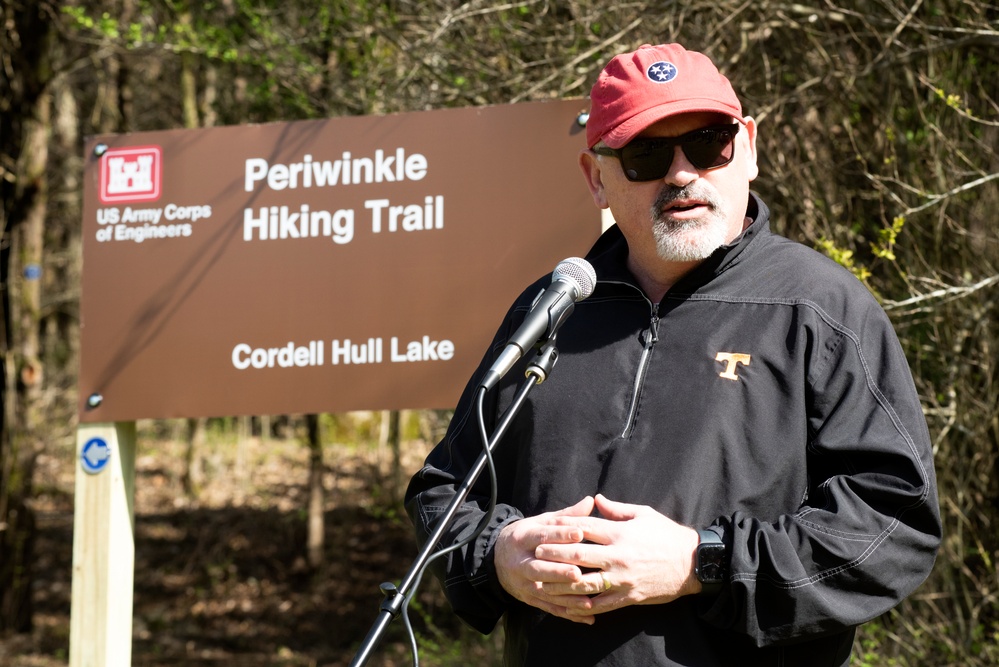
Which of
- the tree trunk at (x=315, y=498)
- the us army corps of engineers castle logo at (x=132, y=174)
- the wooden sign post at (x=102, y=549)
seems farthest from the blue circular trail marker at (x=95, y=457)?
the tree trunk at (x=315, y=498)

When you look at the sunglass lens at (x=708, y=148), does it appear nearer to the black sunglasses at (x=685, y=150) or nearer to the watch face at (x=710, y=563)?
the black sunglasses at (x=685, y=150)

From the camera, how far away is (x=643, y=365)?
2.33 m

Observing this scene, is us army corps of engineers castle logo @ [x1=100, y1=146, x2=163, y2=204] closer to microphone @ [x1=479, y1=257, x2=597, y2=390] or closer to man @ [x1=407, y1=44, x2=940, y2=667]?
man @ [x1=407, y1=44, x2=940, y2=667]

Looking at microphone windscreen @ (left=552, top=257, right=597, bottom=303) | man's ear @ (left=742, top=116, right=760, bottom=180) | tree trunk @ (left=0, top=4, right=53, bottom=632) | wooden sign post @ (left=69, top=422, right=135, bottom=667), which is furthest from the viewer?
tree trunk @ (left=0, top=4, right=53, bottom=632)

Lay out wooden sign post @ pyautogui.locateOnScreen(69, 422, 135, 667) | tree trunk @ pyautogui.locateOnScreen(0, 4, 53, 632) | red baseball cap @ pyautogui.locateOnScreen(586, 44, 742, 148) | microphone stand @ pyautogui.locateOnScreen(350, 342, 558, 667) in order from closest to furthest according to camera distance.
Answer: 1. microphone stand @ pyautogui.locateOnScreen(350, 342, 558, 667)
2. red baseball cap @ pyautogui.locateOnScreen(586, 44, 742, 148)
3. wooden sign post @ pyautogui.locateOnScreen(69, 422, 135, 667)
4. tree trunk @ pyautogui.locateOnScreen(0, 4, 53, 632)

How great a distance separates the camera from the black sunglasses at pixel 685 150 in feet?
7.88

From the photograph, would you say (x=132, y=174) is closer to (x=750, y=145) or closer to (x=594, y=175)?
(x=594, y=175)

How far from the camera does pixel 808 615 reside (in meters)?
1.98

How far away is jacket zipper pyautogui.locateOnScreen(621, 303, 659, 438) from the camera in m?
2.27

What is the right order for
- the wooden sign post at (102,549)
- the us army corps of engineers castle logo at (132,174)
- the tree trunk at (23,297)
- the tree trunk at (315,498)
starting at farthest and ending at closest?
the tree trunk at (315,498), the tree trunk at (23,297), the us army corps of engineers castle logo at (132,174), the wooden sign post at (102,549)

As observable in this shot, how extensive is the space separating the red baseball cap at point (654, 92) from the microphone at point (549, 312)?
342 mm

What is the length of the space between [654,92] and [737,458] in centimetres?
79

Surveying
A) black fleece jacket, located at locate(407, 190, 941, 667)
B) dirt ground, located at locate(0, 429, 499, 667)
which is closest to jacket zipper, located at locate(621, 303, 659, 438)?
black fleece jacket, located at locate(407, 190, 941, 667)

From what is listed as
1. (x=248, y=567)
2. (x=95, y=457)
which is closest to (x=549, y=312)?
(x=95, y=457)
